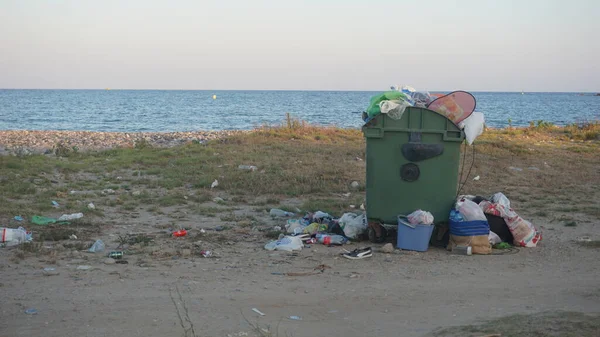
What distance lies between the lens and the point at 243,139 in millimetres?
15281

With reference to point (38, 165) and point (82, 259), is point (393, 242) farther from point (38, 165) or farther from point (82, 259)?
point (38, 165)

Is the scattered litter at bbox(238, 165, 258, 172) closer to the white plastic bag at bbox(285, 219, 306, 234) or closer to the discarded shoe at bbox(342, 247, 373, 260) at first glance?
the white plastic bag at bbox(285, 219, 306, 234)

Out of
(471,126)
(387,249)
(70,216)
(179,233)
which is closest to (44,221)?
(70,216)

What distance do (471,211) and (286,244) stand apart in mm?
2042

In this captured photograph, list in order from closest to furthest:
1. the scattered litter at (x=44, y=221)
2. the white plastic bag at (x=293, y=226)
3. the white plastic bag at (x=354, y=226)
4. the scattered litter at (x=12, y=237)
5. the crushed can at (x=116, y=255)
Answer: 1. the crushed can at (x=116, y=255)
2. the scattered litter at (x=12, y=237)
3. the white plastic bag at (x=354, y=226)
4. the white plastic bag at (x=293, y=226)
5. the scattered litter at (x=44, y=221)

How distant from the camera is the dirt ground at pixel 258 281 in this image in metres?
4.35

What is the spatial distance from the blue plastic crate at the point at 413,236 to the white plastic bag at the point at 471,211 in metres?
0.37

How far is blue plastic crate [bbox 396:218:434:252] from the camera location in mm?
6672

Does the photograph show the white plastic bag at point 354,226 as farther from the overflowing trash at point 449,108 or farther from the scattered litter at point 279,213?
the scattered litter at point 279,213

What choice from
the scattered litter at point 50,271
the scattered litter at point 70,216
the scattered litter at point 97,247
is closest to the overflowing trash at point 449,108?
the scattered litter at point 97,247

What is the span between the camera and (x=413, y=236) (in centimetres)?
671

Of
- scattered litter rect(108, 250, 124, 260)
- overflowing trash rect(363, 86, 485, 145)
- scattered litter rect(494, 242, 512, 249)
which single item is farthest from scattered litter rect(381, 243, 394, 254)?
scattered litter rect(108, 250, 124, 260)

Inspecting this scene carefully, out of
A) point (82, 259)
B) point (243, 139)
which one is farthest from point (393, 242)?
point (243, 139)

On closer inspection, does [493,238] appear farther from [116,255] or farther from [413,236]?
[116,255]
